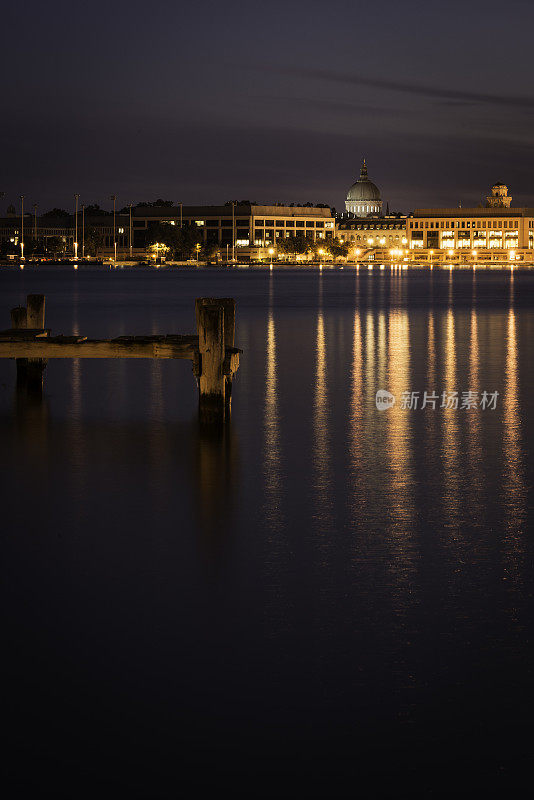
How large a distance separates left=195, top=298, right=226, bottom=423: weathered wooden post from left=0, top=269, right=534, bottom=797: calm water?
1.74 feet

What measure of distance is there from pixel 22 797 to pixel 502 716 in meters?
3.19

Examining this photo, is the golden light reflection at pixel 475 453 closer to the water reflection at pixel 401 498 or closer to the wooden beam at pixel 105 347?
the water reflection at pixel 401 498

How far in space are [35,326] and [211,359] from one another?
6771 mm

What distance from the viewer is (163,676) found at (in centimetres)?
836

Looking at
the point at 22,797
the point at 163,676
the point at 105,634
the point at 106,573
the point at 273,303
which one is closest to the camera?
the point at 22,797

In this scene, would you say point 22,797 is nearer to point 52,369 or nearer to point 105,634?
point 105,634

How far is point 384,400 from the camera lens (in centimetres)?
2388

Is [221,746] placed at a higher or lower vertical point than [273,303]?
lower

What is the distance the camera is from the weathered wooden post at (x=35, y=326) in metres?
24.2

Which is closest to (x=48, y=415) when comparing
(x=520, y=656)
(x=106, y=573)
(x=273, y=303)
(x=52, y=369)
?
(x=52, y=369)

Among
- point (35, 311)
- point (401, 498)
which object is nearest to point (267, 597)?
point (401, 498)

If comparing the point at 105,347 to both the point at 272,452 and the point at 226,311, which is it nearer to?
the point at 226,311

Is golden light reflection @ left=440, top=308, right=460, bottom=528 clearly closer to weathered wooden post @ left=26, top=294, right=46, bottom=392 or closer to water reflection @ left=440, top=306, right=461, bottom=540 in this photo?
water reflection @ left=440, top=306, right=461, bottom=540

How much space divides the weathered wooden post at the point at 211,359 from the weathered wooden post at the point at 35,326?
19.2ft
